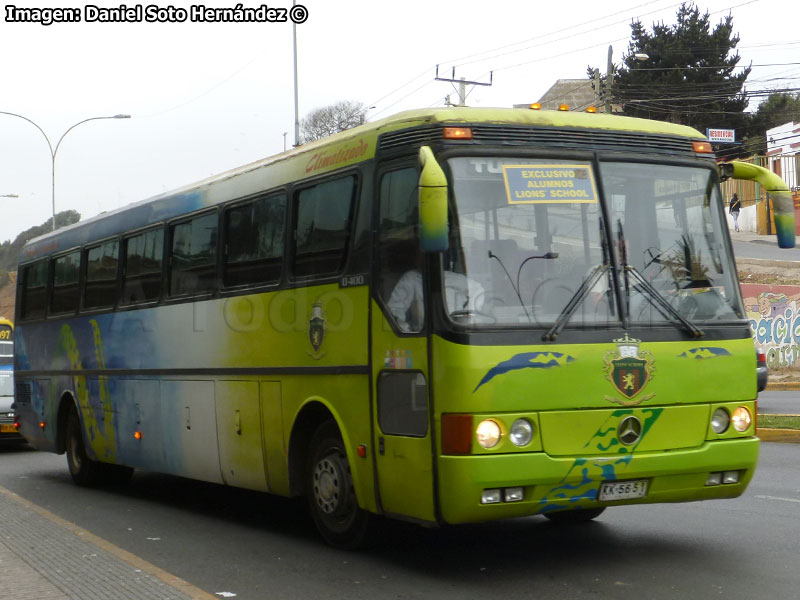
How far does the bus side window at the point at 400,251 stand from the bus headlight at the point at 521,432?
86 centimetres

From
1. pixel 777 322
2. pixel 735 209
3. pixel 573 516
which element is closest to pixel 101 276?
pixel 573 516

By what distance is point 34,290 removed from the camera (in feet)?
53.8

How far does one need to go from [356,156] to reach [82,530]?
3.93 meters

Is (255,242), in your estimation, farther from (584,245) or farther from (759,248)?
(759,248)

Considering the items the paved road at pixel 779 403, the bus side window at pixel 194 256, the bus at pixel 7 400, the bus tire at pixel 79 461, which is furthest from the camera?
the paved road at pixel 779 403

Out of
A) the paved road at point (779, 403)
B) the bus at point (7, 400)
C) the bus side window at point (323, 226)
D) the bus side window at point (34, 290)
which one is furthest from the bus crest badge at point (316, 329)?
the paved road at point (779, 403)

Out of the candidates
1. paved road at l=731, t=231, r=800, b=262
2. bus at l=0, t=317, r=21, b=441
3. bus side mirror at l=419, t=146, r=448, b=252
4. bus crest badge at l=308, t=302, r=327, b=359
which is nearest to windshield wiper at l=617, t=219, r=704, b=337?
bus side mirror at l=419, t=146, r=448, b=252

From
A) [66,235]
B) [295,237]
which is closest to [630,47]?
[66,235]

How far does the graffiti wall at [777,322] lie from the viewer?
32188mm

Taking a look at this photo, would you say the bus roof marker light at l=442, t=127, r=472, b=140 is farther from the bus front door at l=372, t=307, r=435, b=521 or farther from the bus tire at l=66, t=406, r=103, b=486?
the bus tire at l=66, t=406, r=103, b=486

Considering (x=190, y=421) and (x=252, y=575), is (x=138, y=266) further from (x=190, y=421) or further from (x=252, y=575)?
(x=252, y=575)

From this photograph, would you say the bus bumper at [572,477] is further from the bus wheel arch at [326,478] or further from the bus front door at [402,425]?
the bus wheel arch at [326,478]

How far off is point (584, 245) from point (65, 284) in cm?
937

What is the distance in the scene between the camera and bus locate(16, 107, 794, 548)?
7207 millimetres
